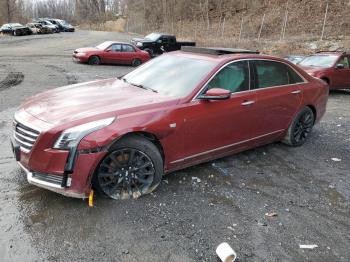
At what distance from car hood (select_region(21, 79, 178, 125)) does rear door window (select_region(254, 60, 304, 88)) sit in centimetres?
166

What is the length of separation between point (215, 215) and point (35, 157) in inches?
77.5

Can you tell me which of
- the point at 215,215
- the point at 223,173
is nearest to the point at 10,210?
the point at 215,215

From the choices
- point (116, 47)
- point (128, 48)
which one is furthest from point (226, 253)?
point (128, 48)

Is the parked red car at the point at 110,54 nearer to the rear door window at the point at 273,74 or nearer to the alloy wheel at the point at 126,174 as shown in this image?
the rear door window at the point at 273,74

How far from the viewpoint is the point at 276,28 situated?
30031mm

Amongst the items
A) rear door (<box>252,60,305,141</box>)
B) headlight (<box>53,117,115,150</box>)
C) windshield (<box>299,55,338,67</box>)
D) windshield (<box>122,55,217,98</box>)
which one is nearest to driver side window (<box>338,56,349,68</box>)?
windshield (<box>299,55,338,67</box>)

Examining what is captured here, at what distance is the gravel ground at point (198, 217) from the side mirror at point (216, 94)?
108 centimetres

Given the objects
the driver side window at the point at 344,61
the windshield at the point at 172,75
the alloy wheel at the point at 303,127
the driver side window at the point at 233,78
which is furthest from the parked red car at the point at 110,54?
the driver side window at the point at 233,78

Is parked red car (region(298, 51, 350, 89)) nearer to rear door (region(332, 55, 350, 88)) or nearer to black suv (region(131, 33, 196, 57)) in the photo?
rear door (region(332, 55, 350, 88))

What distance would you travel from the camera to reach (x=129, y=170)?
402 centimetres

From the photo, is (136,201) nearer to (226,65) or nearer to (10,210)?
(10,210)

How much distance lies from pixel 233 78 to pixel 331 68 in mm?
8984

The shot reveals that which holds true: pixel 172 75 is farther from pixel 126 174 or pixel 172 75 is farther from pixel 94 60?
pixel 94 60

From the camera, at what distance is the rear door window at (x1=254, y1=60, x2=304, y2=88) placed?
17.6 feet
